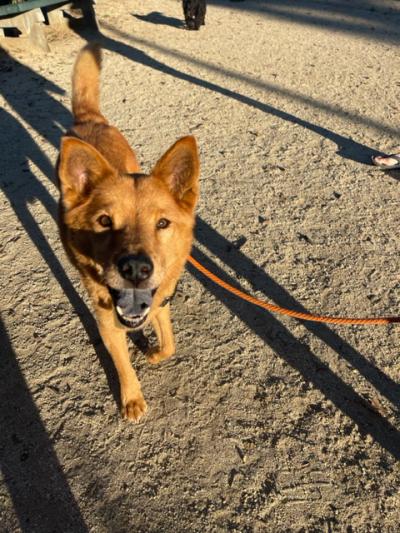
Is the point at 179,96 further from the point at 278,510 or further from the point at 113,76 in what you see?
the point at 278,510

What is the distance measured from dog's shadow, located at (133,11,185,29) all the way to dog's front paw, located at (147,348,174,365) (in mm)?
9127

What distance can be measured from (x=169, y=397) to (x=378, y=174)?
3.85 metres

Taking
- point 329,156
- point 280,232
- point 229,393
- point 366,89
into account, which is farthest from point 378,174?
point 229,393

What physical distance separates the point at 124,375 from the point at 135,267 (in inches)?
39.1

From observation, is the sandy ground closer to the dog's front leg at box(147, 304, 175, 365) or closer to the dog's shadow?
the dog's front leg at box(147, 304, 175, 365)

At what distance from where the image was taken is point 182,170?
2449mm

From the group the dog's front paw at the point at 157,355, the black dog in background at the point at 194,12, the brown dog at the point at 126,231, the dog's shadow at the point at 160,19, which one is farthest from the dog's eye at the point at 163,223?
the dog's shadow at the point at 160,19

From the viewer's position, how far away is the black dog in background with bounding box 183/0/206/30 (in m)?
8.75

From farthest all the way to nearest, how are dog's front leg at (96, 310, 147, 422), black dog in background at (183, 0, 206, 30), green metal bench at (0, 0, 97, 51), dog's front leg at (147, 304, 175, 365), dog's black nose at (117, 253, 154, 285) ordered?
black dog in background at (183, 0, 206, 30) → green metal bench at (0, 0, 97, 51) → dog's front leg at (147, 304, 175, 365) → dog's front leg at (96, 310, 147, 422) → dog's black nose at (117, 253, 154, 285)

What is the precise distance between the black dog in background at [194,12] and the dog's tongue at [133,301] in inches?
345

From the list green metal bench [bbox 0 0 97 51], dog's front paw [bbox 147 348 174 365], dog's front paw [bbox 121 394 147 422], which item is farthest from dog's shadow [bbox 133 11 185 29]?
dog's front paw [bbox 121 394 147 422]

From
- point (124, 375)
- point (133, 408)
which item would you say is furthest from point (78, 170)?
point (133, 408)

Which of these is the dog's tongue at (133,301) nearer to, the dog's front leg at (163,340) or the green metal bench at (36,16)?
the dog's front leg at (163,340)

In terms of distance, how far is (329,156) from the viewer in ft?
17.4
